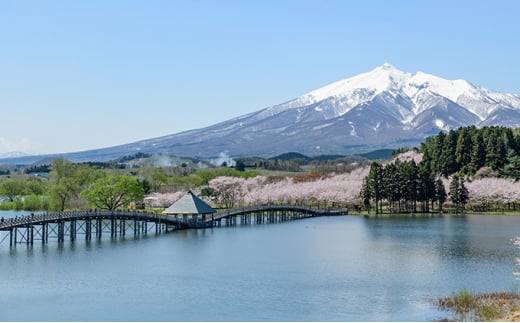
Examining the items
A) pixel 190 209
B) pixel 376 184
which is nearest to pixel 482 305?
pixel 190 209

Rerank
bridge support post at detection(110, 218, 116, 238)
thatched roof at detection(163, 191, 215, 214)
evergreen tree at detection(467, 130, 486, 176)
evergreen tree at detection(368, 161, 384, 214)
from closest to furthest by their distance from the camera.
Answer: bridge support post at detection(110, 218, 116, 238)
thatched roof at detection(163, 191, 215, 214)
evergreen tree at detection(368, 161, 384, 214)
evergreen tree at detection(467, 130, 486, 176)

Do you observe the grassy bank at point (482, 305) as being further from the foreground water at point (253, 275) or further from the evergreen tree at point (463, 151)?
the evergreen tree at point (463, 151)

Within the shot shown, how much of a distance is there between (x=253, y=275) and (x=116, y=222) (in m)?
30.8

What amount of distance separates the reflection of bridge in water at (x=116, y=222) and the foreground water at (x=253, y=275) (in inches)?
71.5

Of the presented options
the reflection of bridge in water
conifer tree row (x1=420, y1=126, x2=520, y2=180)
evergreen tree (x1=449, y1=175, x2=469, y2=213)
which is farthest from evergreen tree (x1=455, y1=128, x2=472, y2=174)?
the reflection of bridge in water

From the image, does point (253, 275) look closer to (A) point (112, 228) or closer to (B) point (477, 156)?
(A) point (112, 228)

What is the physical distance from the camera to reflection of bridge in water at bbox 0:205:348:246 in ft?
167

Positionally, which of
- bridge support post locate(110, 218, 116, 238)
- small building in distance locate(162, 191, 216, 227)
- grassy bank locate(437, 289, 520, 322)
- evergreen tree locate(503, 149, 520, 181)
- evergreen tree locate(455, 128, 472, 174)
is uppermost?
evergreen tree locate(455, 128, 472, 174)

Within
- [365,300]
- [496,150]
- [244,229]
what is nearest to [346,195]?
[496,150]

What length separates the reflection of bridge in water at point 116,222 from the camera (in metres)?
51.0

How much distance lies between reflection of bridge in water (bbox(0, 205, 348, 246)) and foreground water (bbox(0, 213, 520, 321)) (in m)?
1.82

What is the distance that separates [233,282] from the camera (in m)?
35.1

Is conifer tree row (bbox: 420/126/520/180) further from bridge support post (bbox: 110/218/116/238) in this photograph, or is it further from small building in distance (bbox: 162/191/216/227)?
bridge support post (bbox: 110/218/116/238)

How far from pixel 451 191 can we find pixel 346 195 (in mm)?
17454
